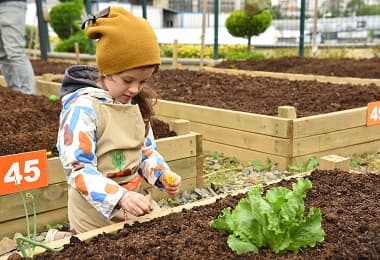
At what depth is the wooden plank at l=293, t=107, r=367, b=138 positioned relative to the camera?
14.8ft

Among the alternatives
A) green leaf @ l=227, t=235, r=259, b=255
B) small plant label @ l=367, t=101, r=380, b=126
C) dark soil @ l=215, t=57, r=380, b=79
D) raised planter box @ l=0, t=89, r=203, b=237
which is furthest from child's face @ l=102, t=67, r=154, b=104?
dark soil @ l=215, t=57, r=380, b=79

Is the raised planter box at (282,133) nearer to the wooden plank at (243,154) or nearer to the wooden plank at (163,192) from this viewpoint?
the wooden plank at (243,154)

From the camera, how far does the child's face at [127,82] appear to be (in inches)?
95.6

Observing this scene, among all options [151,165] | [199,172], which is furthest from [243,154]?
[151,165]

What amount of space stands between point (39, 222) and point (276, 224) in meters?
1.85

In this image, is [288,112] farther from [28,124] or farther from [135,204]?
[135,204]

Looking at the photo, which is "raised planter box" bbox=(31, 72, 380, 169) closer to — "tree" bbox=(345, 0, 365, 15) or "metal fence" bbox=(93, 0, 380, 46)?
"metal fence" bbox=(93, 0, 380, 46)

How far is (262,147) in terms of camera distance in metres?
4.70

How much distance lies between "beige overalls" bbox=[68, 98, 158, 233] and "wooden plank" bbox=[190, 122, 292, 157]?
208cm

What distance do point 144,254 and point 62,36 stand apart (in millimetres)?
16700

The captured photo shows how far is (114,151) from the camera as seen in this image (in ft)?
8.36

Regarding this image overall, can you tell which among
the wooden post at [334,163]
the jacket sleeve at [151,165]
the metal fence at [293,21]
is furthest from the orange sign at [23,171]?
the metal fence at [293,21]

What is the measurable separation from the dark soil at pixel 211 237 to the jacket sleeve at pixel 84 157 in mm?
154

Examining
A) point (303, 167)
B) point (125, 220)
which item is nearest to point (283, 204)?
point (125, 220)
